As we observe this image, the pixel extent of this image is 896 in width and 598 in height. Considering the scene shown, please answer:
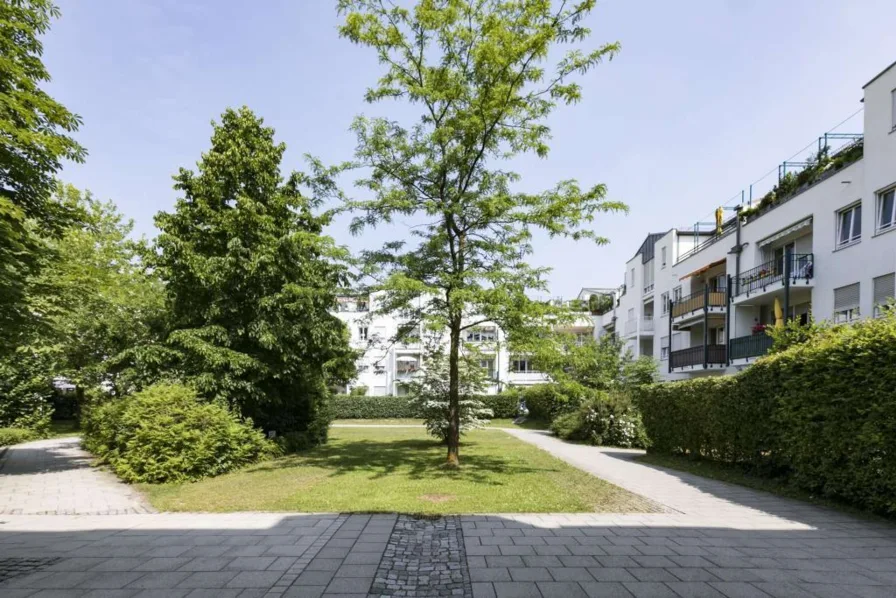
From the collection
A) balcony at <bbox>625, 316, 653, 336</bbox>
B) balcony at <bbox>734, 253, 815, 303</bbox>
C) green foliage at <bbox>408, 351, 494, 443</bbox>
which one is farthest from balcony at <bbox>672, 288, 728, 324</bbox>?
green foliage at <bbox>408, 351, 494, 443</bbox>

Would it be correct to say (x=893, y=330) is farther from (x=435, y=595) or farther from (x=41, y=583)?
(x=41, y=583)

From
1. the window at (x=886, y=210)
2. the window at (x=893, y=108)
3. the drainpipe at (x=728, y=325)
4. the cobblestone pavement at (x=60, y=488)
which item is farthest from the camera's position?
the drainpipe at (x=728, y=325)

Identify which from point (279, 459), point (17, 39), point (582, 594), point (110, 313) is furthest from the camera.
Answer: point (110, 313)

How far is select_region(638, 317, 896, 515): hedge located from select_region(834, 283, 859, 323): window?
954cm

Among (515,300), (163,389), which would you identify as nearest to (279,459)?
(163,389)

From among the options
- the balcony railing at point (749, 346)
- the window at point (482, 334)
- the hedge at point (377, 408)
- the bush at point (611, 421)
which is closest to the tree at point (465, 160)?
the window at point (482, 334)

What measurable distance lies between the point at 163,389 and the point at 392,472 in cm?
555

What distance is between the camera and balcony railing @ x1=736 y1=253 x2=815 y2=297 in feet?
66.9

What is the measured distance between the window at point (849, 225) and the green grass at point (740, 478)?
10571 mm

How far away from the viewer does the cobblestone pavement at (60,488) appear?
8.48 meters

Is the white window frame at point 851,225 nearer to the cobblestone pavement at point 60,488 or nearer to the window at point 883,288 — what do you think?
the window at point 883,288

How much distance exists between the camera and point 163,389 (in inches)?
482

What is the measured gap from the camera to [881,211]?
1698 cm

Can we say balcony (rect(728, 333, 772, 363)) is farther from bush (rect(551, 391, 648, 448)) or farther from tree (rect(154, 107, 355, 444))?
tree (rect(154, 107, 355, 444))
